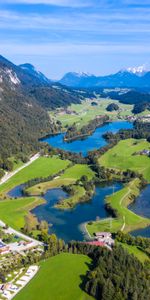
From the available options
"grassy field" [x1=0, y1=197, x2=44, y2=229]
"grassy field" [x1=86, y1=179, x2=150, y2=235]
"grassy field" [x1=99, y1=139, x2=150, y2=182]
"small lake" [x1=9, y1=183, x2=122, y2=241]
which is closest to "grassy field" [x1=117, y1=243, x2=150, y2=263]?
"small lake" [x1=9, y1=183, x2=122, y2=241]

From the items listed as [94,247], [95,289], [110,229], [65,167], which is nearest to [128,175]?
[65,167]

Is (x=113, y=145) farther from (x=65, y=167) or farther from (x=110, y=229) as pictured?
(x=110, y=229)

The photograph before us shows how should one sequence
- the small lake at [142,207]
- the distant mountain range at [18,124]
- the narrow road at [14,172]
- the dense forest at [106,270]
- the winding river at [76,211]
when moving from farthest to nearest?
1. the distant mountain range at [18,124]
2. the narrow road at [14,172]
3. the small lake at [142,207]
4. the winding river at [76,211]
5. the dense forest at [106,270]

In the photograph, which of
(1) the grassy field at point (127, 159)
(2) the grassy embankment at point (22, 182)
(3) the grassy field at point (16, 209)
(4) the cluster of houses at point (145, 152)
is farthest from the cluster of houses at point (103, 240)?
(4) the cluster of houses at point (145, 152)

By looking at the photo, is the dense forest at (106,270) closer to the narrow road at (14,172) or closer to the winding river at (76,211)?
the winding river at (76,211)

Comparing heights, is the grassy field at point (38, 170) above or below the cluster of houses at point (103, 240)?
below

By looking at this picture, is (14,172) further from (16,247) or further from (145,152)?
(16,247)

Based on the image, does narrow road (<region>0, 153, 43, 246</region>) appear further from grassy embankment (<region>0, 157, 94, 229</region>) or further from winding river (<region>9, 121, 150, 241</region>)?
winding river (<region>9, 121, 150, 241</region>)
